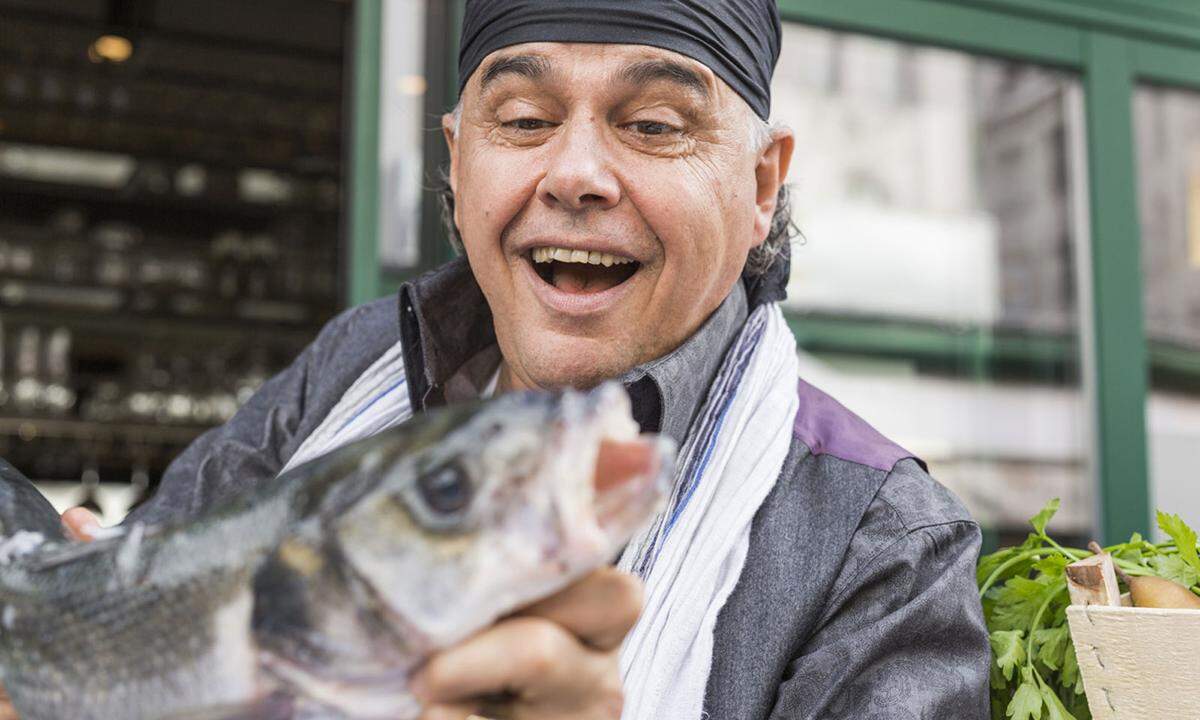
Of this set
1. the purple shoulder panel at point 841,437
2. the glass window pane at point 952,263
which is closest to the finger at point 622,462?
the purple shoulder panel at point 841,437

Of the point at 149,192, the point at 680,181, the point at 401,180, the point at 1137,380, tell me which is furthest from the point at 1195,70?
the point at 149,192

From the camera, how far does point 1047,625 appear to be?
1.71 m

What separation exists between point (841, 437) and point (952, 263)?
3008 mm

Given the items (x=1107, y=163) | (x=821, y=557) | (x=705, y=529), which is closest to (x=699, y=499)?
(x=705, y=529)

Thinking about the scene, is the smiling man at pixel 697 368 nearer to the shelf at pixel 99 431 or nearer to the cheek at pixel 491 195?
the cheek at pixel 491 195

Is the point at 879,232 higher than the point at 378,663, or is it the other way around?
the point at 879,232

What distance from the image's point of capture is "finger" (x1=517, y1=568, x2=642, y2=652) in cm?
94

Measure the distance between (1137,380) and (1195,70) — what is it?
114 centimetres

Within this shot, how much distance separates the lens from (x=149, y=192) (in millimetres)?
5594

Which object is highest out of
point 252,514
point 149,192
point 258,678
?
point 149,192

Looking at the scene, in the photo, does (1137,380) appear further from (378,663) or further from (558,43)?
(378,663)

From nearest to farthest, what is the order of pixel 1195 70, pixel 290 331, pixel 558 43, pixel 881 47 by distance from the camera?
pixel 558 43 → pixel 881 47 → pixel 1195 70 → pixel 290 331

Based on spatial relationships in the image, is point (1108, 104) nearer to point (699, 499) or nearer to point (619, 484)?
point (699, 499)

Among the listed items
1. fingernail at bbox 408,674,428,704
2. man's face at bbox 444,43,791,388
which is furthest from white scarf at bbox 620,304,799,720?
fingernail at bbox 408,674,428,704
